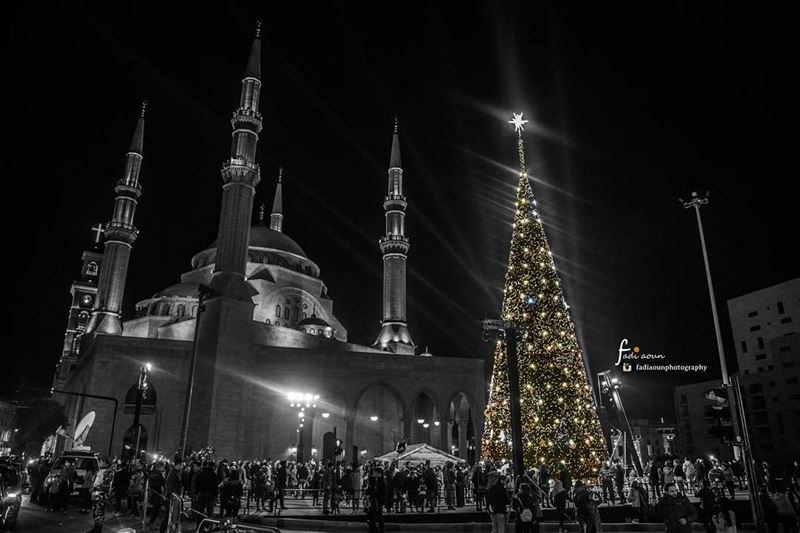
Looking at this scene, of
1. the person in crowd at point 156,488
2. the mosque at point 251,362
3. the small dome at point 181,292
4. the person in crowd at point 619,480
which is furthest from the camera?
the small dome at point 181,292

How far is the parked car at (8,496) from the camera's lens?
12.2 meters

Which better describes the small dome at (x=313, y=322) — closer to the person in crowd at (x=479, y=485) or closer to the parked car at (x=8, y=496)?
the person in crowd at (x=479, y=485)

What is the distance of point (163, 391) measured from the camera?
133 feet

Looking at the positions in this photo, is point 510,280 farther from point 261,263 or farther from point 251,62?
point 261,263

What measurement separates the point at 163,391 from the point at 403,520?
28.2 meters

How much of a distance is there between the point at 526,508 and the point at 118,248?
4720cm

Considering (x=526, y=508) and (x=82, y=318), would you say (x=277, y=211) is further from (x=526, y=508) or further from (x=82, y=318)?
(x=526, y=508)

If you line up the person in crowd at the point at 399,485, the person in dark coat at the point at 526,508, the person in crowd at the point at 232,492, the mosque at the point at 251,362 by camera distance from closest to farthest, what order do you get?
the person in dark coat at the point at 526,508
the person in crowd at the point at 232,492
the person in crowd at the point at 399,485
the mosque at the point at 251,362

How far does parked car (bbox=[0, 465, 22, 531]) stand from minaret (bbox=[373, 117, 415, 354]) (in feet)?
124

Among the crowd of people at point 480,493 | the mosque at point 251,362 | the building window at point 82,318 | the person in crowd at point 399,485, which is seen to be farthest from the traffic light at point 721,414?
the building window at point 82,318

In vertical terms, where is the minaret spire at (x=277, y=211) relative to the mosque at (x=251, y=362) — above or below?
above

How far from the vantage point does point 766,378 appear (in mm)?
56625

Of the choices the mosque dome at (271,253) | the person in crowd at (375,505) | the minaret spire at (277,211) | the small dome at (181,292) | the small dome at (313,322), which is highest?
the minaret spire at (277,211)

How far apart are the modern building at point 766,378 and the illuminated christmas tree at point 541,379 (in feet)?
119
